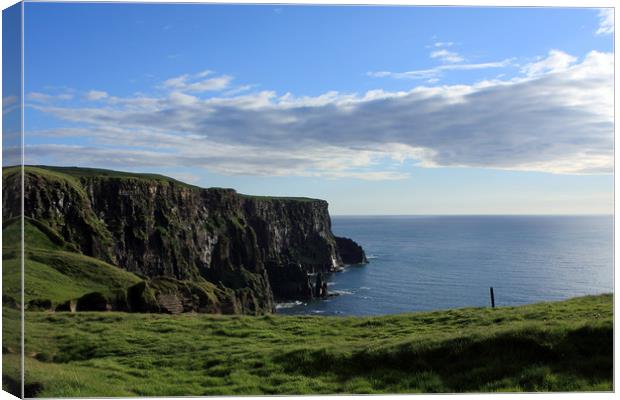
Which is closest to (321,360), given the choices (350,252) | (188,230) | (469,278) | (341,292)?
(469,278)

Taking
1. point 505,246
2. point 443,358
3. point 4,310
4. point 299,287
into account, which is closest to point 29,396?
point 4,310

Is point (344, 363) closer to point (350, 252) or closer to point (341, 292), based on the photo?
point (341, 292)

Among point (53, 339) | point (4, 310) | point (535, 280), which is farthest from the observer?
point (535, 280)

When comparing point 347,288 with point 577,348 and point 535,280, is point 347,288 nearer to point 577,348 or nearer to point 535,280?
point 535,280

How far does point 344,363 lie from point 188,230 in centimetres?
11260

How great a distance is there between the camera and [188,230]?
12250cm

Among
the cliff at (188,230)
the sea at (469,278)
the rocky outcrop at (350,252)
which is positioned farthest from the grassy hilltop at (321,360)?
the rocky outcrop at (350,252)

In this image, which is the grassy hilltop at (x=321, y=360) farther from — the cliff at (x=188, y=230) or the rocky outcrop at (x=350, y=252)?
the rocky outcrop at (x=350, y=252)

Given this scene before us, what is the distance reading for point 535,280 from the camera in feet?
337

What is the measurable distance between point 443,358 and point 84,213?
8738 cm

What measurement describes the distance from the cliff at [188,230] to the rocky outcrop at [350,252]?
7256 millimetres

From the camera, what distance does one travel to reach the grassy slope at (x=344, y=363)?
1258 centimetres

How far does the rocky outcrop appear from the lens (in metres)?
178

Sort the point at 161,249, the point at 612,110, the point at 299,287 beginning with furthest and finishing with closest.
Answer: the point at 299,287
the point at 161,249
the point at 612,110
